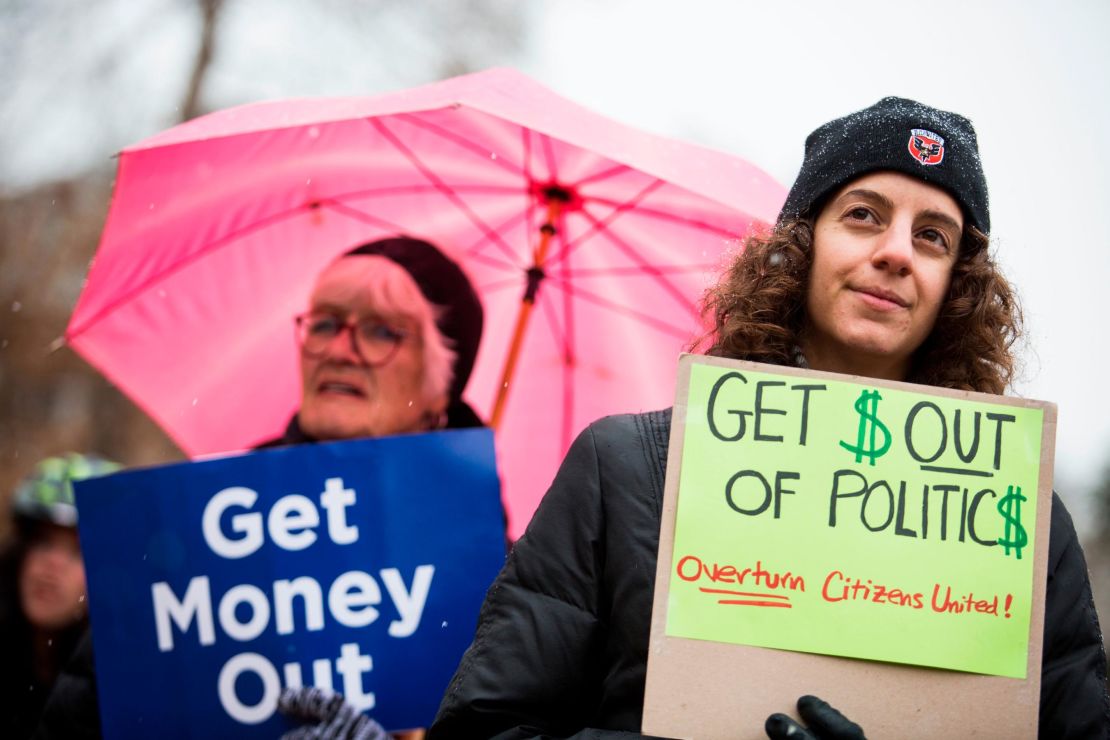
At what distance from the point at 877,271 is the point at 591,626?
763 mm

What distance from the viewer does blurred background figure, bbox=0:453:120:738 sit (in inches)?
146

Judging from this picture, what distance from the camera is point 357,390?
296 cm

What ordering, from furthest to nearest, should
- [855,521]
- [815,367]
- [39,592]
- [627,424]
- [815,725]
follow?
[39,592], [815,367], [627,424], [855,521], [815,725]

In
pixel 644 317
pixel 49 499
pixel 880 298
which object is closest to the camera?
pixel 880 298

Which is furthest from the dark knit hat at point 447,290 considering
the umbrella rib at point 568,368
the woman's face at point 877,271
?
the woman's face at point 877,271

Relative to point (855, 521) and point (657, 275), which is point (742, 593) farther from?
point (657, 275)

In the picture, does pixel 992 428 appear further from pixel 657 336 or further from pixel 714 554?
pixel 657 336

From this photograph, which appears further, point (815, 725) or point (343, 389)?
point (343, 389)

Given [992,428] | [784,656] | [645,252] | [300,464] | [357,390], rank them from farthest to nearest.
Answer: [645,252], [357,390], [300,464], [992,428], [784,656]

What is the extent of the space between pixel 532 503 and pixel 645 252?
2.86 ft

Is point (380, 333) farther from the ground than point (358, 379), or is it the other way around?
point (380, 333)

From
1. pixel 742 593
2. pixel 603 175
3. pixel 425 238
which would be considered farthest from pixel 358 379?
pixel 742 593

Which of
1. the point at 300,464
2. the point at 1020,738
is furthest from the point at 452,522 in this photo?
the point at 1020,738

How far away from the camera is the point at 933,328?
1.94m
